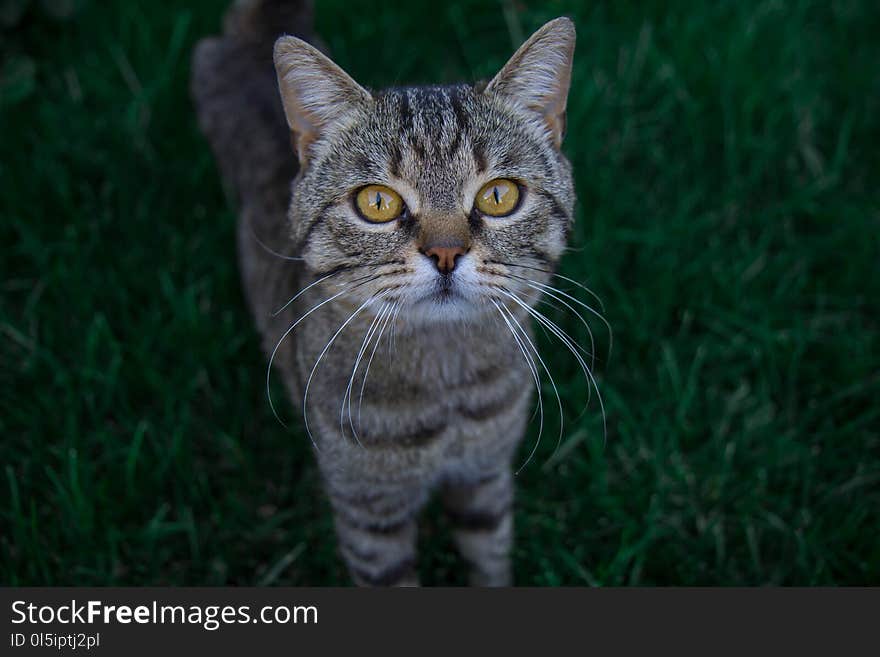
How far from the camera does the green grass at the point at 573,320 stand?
7.96 feet

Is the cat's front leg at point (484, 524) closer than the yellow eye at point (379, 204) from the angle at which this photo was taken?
No

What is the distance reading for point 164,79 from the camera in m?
3.36

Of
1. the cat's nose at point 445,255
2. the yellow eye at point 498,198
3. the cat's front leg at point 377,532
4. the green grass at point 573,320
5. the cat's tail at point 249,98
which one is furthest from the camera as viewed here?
the cat's tail at point 249,98

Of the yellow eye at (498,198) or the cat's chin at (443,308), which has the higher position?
the yellow eye at (498,198)

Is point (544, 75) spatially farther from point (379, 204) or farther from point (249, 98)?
point (249, 98)

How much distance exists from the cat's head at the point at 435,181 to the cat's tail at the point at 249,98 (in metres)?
0.64

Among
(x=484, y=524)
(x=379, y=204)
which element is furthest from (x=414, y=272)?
(x=484, y=524)

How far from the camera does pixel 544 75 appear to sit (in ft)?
6.11

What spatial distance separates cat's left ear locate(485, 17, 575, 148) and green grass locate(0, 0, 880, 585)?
0.64 metres

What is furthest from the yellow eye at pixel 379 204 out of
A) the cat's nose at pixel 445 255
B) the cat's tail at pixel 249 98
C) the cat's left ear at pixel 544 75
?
the cat's tail at pixel 249 98

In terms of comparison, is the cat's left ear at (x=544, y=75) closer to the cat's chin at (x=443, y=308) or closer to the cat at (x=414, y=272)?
the cat at (x=414, y=272)

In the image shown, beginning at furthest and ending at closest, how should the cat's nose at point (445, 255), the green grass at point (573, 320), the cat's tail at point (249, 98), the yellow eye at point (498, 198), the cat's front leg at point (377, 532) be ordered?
the cat's tail at point (249, 98) → the green grass at point (573, 320) → the cat's front leg at point (377, 532) → the yellow eye at point (498, 198) → the cat's nose at point (445, 255)

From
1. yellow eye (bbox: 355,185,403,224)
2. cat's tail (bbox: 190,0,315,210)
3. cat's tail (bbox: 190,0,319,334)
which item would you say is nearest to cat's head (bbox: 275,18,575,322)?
yellow eye (bbox: 355,185,403,224)

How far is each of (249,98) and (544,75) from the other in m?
1.19
